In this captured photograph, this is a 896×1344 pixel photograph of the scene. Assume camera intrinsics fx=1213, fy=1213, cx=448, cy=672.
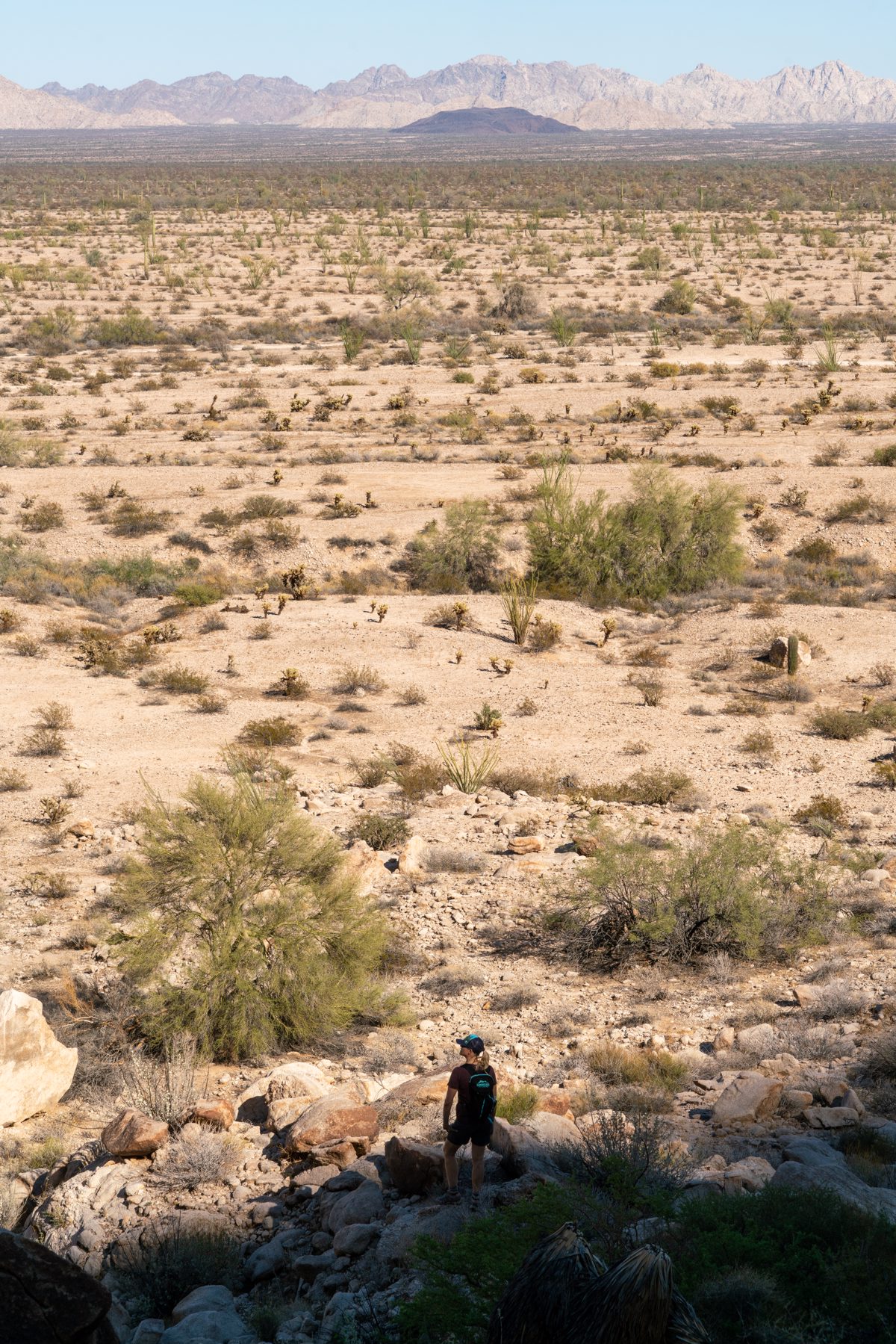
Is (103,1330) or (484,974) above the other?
(103,1330)

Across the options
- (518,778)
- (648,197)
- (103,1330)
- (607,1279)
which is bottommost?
(518,778)

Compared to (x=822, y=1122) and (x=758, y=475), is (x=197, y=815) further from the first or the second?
(x=758, y=475)

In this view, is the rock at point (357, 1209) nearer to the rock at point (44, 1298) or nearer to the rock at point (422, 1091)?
the rock at point (422, 1091)

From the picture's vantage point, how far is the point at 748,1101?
24.1ft

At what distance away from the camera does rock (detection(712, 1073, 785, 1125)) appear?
7.26 metres

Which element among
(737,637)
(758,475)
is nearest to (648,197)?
(758,475)

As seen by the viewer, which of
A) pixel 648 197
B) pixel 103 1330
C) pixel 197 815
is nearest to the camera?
pixel 103 1330

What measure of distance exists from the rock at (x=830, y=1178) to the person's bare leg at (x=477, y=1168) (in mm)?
1483

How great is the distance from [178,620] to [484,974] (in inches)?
430

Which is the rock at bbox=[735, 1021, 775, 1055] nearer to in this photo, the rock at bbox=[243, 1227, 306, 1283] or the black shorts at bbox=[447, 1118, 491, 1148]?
the black shorts at bbox=[447, 1118, 491, 1148]

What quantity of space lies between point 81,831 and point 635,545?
12.0 m

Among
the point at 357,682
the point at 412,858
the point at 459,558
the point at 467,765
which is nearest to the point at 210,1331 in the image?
the point at 412,858

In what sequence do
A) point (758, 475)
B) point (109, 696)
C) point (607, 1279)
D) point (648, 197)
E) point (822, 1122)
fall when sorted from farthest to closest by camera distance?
point (648, 197), point (758, 475), point (109, 696), point (822, 1122), point (607, 1279)

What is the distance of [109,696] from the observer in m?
16.6
